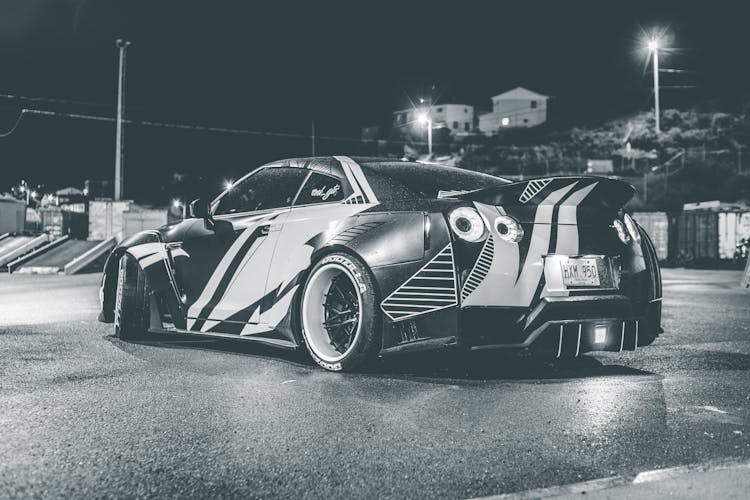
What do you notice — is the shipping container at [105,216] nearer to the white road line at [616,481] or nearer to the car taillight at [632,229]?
the car taillight at [632,229]

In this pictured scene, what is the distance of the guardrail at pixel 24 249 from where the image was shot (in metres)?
20.9

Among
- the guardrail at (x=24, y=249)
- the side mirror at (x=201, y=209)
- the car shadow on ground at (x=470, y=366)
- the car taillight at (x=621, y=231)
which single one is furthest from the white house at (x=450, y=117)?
the car taillight at (x=621, y=231)

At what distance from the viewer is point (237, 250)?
5406 mm

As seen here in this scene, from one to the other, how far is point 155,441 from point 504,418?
4.94 feet

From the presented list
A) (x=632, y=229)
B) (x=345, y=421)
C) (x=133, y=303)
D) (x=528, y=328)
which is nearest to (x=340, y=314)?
(x=528, y=328)

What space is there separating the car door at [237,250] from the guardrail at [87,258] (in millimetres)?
14812

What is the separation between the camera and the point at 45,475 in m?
2.57

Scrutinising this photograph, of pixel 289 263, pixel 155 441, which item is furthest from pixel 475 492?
pixel 289 263

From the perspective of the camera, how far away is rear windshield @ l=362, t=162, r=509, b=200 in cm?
462

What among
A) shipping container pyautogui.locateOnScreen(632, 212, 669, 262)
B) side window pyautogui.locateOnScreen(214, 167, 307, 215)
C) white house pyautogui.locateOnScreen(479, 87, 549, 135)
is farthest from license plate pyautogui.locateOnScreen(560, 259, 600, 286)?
white house pyautogui.locateOnScreen(479, 87, 549, 135)

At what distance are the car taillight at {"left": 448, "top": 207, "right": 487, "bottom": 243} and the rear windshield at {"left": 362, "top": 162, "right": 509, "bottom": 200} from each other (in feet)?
1.00

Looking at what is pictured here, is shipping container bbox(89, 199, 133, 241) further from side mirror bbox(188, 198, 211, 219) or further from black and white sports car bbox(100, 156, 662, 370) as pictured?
black and white sports car bbox(100, 156, 662, 370)

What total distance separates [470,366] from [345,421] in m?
1.69

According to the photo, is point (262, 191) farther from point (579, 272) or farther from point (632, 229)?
point (632, 229)
